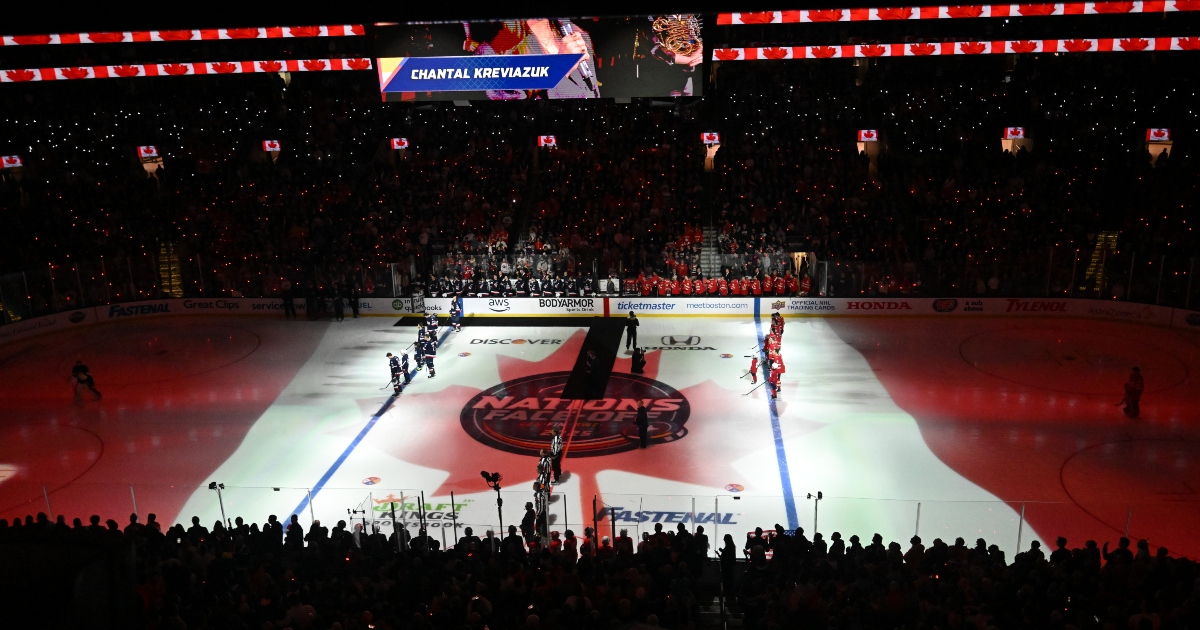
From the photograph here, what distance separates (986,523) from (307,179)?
27.5m

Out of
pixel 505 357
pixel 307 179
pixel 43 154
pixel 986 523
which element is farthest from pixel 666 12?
pixel 43 154

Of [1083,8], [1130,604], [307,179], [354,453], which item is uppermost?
[1083,8]

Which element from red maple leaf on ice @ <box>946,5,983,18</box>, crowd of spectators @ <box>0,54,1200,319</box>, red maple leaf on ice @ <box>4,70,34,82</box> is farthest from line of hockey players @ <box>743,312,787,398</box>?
red maple leaf on ice @ <box>4,70,34,82</box>

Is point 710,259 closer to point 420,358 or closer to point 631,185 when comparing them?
point 631,185

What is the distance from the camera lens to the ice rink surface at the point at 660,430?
555 inches

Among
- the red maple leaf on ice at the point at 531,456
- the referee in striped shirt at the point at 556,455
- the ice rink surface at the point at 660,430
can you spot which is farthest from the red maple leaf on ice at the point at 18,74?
the referee in striped shirt at the point at 556,455

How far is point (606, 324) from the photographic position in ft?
86.5

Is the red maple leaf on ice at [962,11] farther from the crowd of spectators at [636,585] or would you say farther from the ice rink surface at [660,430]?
the crowd of spectators at [636,585]

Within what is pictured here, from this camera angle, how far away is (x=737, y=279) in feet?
88.5

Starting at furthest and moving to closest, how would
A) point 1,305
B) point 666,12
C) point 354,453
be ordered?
1. point 1,305
2. point 354,453
3. point 666,12

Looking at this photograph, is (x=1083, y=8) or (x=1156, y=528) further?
(x=1083, y=8)

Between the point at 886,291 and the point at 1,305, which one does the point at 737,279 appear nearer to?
the point at 886,291

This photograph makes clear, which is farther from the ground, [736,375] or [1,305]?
[1,305]

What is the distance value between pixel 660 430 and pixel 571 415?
214 centimetres
